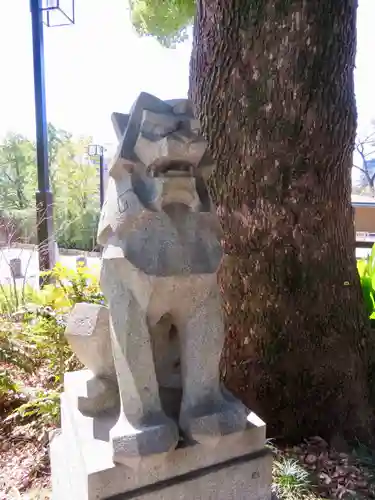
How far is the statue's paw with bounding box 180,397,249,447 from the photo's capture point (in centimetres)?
115

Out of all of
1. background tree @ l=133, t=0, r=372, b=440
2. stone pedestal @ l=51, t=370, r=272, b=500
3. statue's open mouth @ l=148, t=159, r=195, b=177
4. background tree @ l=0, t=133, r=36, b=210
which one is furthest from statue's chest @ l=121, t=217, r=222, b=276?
background tree @ l=0, t=133, r=36, b=210

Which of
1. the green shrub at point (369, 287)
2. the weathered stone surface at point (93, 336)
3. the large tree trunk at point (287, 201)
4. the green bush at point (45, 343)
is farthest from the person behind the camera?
the green shrub at point (369, 287)

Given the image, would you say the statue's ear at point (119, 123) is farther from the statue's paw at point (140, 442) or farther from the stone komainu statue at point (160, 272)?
the statue's paw at point (140, 442)

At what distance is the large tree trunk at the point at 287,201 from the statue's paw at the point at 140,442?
1.10 meters

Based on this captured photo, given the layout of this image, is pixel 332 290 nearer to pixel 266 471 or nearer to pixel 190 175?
pixel 266 471

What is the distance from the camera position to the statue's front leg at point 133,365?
1133 mm

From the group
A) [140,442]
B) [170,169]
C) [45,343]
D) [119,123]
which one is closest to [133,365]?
[140,442]

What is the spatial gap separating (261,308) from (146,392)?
3.60ft

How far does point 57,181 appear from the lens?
9.47 m

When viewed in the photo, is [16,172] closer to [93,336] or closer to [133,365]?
[93,336]

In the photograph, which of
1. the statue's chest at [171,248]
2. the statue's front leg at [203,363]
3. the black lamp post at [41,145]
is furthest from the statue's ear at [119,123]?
the black lamp post at [41,145]

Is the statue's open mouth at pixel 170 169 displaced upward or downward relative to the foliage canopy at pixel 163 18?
downward

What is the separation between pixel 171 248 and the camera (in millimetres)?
1158

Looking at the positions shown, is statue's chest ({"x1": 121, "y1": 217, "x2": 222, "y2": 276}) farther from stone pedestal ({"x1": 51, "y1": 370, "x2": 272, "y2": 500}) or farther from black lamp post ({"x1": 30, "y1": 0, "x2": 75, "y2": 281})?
black lamp post ({"x1": 30, "y1": 0, "x2": 75, "y2": 281})
